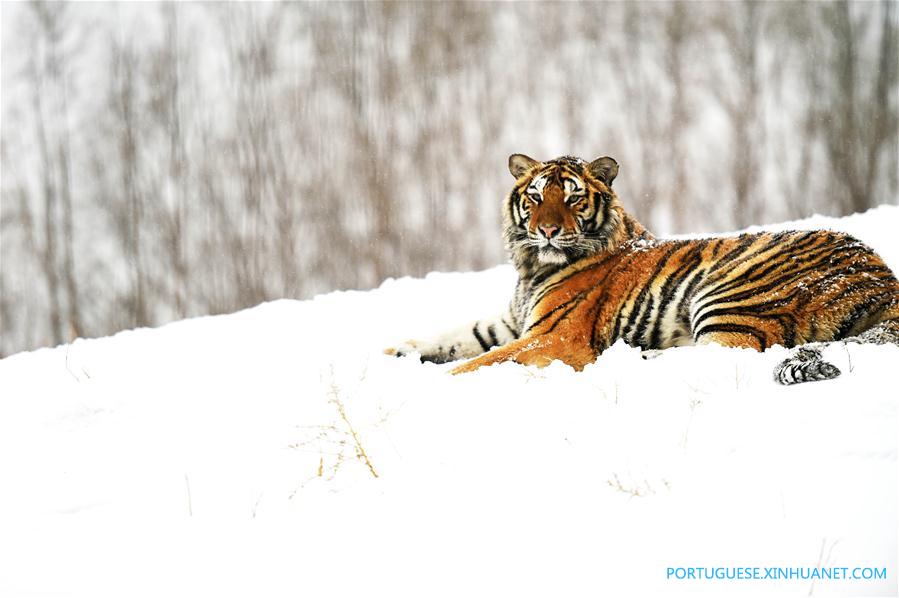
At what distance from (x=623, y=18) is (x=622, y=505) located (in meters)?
10.1

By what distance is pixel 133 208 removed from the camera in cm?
1083

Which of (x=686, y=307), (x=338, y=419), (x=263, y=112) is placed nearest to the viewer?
(x=338, y=419)

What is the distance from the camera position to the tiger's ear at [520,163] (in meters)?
4.41

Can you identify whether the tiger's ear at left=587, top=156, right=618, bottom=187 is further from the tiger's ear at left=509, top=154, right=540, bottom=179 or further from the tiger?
the tiger's ear at left=509, top=154, right=540, bottom=179

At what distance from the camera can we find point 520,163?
4.43m

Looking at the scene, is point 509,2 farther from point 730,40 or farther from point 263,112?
point 263,112

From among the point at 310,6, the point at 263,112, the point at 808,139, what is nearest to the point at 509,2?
the point at 310,6

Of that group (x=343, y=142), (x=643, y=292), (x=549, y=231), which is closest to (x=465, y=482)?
(x=643, y=292)

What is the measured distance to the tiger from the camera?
3.16 m

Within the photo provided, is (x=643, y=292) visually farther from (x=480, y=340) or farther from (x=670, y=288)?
(x=480, y=340)

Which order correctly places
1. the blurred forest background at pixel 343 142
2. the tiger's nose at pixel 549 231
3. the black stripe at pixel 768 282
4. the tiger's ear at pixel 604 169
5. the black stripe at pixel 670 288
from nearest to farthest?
the black stripe at pixel 768 282 → the black stripe at pixel 670 288 → the tiger's nose at pixel 549 231 → the tiger's ear at pixel 604 169 → the blurred forest background at pixel 343 142

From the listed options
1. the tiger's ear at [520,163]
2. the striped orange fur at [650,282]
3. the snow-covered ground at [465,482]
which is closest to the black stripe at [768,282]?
the striped orange fur at [650,282]

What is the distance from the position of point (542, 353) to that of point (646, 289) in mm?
654

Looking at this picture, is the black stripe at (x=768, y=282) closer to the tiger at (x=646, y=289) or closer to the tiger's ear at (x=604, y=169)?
the tiger at (x=646, y=289)
